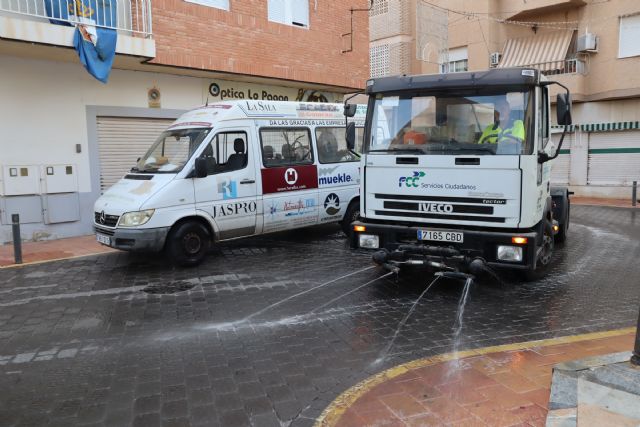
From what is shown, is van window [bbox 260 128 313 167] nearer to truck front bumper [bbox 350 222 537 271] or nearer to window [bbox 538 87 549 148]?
truck front bumper [bbox 350 222 537 271]

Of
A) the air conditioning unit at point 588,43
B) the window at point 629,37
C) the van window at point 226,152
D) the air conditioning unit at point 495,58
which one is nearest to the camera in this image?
the van window at point 226,152

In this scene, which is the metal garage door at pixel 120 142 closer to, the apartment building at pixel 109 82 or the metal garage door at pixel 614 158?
the apartment building at pixel 109 82

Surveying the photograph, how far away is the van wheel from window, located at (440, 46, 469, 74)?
58.0 ft

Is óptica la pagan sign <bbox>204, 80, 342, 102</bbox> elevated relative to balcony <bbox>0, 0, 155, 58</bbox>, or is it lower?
lower

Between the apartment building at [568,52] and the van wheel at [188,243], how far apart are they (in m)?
16.5

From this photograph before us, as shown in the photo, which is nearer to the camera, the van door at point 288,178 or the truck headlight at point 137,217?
the truck headlight at point 137,217

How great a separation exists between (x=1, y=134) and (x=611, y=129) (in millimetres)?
19080

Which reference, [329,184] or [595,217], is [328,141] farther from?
[595,217]

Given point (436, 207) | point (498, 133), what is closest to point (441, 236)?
point (436, 207)

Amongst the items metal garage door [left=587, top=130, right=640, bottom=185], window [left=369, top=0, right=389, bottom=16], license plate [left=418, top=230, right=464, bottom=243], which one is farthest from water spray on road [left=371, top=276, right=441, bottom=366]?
window [left=369, top=0, right=389, bottom=16]

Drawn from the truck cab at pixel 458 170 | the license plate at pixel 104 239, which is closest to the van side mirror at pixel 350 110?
the truck cab at pixel 458 170

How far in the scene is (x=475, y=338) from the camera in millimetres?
5020

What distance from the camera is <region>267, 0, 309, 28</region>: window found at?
13758mm

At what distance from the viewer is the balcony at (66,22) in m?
8.93
